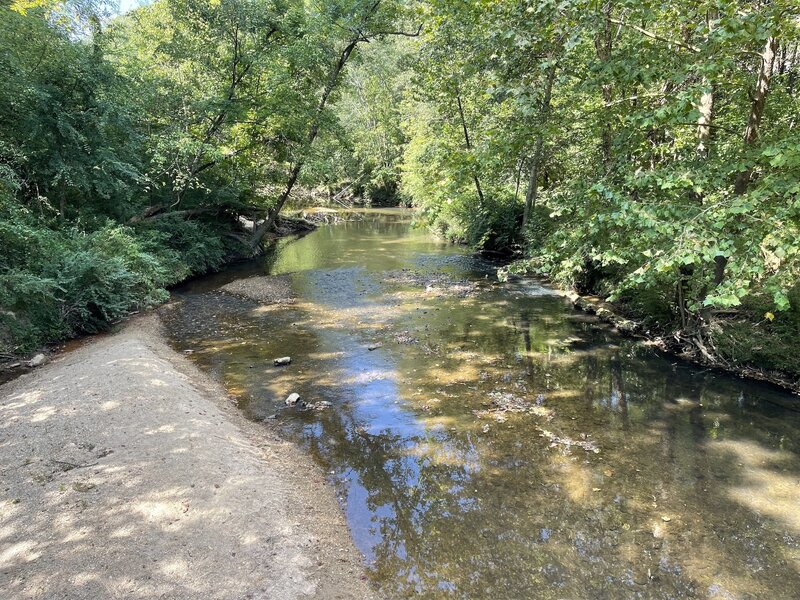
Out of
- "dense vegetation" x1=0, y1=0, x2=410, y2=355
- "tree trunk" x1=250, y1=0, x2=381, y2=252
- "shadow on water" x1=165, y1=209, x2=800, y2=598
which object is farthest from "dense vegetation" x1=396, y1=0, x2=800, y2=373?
"tree trunk" x1=250, y1=0, x2=381, y2=252

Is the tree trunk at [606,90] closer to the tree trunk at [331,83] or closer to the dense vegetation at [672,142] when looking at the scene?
the dense vegetation at [672,142]

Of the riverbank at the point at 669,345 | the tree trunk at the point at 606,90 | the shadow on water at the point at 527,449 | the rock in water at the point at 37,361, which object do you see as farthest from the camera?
the tree trunk at the point at 606,90

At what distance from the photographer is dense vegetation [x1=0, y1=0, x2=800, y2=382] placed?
6945 millimetres

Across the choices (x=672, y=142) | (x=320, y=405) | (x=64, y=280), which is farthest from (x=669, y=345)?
(x=64, y=280)

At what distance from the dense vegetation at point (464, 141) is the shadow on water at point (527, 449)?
1.71m

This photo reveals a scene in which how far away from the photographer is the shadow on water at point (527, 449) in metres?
4.55

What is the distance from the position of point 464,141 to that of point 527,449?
1550 centimetres

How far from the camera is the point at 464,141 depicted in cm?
1939

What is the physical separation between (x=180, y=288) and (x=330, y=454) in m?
11.7

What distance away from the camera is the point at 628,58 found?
7699mm

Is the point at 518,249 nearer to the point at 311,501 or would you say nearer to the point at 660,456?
the point at 660,456

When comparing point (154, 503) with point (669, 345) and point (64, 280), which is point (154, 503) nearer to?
point (64, 280)

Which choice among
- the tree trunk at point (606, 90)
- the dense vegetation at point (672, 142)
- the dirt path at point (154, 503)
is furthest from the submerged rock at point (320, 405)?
the tree trunk at point (606, 90)

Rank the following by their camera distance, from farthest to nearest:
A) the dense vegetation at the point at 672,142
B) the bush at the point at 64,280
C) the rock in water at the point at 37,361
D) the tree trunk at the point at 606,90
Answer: the tree trunk at the point at 606,90 < the bush at the point at 64,280 < the rock in water at the point at 37,361 < the dense vegetation at the point at 672,142
